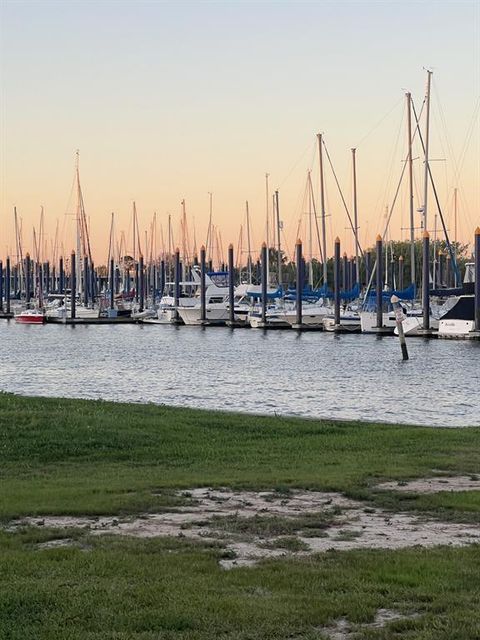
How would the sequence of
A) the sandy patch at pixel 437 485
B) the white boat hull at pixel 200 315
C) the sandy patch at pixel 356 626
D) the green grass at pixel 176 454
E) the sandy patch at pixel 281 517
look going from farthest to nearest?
1. the white boat hull at pixel 200 315
2. the sandy patch at pixel 437 485
3. the green grass at pixel 176 454
4. the sandy patch at pixel 281 517
5. the sandy patch at pixel 356 626

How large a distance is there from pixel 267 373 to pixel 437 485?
42714 millimetres

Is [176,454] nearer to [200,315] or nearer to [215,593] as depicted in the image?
[215,593]

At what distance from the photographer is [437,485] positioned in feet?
56.2

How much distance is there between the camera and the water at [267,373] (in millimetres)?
40969

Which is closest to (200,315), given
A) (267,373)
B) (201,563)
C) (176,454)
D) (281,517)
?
(267,373)

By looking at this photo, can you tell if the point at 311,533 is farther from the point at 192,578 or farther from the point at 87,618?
the point at 87,618

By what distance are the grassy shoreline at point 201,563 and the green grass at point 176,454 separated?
4 centimetres

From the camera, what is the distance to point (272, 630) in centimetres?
893

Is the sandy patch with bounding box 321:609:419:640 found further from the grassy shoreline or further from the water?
the water

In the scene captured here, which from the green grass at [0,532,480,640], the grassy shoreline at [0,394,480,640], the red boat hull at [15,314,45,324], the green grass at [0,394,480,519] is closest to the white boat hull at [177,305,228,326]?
the red boat hull at [15,314,45,324]

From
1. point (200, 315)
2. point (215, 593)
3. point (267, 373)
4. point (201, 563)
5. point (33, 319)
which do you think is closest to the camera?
point (215, 593)

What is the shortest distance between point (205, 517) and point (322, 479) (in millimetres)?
3633

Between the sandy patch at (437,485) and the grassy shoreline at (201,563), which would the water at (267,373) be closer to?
the grassy shoreline at (201,563)

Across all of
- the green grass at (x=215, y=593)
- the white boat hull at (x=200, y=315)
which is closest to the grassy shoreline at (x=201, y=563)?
the green grass at (x=215, y=593)
